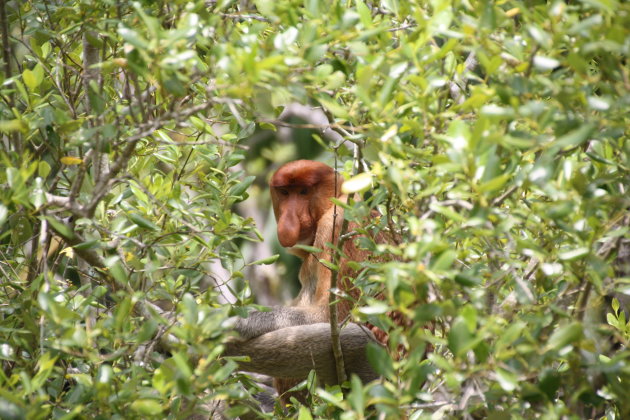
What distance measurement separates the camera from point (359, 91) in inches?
63.0

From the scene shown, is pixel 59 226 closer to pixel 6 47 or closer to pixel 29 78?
pixel 29 78

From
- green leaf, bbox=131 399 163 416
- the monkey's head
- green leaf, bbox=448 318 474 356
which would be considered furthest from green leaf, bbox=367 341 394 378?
the monkey's head

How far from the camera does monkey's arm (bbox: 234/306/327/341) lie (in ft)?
11.4

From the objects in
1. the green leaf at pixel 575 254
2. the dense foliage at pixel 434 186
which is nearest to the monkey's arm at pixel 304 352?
the dense foliage at pixel 434 186

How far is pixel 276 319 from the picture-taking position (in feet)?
11.9

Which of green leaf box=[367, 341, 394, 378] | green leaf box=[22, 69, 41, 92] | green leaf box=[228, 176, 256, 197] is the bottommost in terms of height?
green leaf box=[228, 176, 256, 197]

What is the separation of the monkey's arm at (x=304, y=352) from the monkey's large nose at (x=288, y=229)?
2.52ft

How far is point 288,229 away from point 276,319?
1.85 feet

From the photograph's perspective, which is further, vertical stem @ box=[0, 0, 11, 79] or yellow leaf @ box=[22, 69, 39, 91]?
vertical stem @ box=[0, 0, 11, 79]

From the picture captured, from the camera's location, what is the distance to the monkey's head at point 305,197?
13.4 feet

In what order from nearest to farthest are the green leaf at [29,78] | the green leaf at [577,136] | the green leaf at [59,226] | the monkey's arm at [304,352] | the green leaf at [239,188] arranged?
the green leaf at [577,136] → the green leaf at [59,226] → the green leaf at [29,78] → the green leaf at [239,188] → the monkey's arm at [304,352]

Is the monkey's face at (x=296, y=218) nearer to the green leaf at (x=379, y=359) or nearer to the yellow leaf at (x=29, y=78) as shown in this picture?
the yellow leaf at (x=29, y=78)

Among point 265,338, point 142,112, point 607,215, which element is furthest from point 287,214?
point 607,215

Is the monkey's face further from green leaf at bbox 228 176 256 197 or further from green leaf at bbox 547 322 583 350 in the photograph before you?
green leaf at bbox 547 322 583 350
